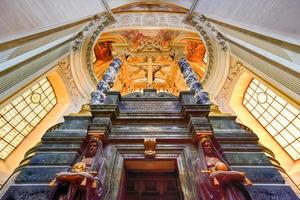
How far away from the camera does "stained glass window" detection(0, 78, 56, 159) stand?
816 centimetres

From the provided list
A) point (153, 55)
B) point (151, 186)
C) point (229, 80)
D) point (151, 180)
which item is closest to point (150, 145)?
point (151, 180)

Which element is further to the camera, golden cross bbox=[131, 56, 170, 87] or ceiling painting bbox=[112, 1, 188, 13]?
ceiling painting bbox=[112, 1, 188, 13]

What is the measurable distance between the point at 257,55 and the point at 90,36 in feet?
27.4

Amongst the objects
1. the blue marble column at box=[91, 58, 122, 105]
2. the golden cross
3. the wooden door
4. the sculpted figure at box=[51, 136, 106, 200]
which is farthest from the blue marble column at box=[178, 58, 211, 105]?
the sculpted figure at box=[51, 136, 106, 200]

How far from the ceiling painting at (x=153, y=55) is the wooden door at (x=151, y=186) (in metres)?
8.69

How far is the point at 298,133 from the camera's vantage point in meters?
8.00

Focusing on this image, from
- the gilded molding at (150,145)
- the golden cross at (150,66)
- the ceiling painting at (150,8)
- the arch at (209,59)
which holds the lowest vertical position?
the gilded molding at (150,145)

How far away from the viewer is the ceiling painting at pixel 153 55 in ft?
45.0

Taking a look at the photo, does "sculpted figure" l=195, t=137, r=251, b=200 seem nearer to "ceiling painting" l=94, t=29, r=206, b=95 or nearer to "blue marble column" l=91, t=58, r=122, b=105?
"blue marble column" l=91, t=58, r=122, b=105

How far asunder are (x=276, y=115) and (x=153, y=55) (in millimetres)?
8191

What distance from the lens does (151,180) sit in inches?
190

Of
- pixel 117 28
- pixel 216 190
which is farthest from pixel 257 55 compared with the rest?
pixel 117 28

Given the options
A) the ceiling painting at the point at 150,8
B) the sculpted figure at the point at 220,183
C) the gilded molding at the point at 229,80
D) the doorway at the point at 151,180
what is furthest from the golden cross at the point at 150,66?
the sculpted figure at the point at 220,183

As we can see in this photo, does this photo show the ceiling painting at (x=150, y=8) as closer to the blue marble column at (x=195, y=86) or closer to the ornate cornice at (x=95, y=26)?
the ornate cornice at (x=95, y=26)
